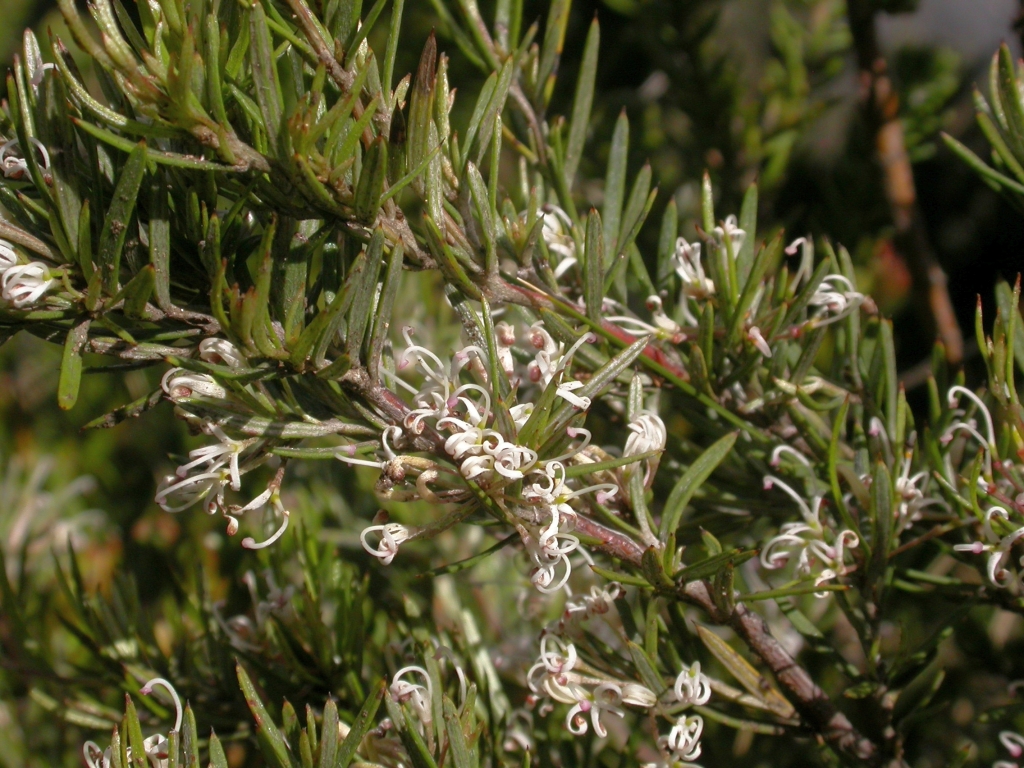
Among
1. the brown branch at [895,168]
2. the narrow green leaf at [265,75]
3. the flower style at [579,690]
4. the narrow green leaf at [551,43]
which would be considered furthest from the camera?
the brown branch at [895,168]

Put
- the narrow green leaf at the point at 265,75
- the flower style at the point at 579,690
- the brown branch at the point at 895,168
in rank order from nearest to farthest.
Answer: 1. the narrow green leaf at the point at 265,75
2. the flower style at the point at 579,690
3. the brown branch at the point at 895,168

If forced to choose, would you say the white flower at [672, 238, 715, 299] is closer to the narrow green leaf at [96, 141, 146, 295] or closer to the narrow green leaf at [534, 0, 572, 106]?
the narrow green leaf at [534, 0, 572, 106]

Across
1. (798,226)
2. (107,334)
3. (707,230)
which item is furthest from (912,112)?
(107,334)

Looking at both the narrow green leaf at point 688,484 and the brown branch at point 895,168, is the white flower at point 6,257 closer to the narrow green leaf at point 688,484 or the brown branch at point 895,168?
the narrow green leaf at point 688,484

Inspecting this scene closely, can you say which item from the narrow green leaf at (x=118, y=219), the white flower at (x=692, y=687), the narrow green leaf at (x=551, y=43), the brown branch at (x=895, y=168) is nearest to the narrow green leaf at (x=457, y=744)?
the white flower at (x=692, y=687)

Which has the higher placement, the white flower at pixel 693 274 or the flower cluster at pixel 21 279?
the flower cluster at pixel 21 279

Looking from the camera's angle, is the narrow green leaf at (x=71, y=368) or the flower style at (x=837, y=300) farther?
the flower style at (x=837, y=300)

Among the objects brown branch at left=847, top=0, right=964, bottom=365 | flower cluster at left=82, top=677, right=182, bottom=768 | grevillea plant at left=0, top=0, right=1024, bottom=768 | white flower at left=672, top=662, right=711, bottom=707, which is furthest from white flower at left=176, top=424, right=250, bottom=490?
brown branch at left=847, top=0, right=964, bottom=365
